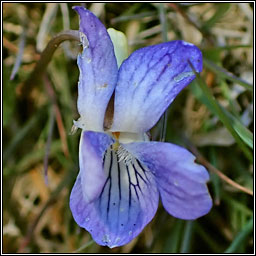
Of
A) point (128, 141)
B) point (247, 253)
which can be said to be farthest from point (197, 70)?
point (247, 253)

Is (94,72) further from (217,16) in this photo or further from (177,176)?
(217,16)

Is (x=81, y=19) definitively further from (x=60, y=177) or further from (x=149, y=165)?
(x=60, y=177)

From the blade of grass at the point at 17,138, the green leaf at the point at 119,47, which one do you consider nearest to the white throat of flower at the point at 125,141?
the green leaf at the point at 119,47

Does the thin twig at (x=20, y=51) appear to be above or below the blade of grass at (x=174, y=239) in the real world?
above

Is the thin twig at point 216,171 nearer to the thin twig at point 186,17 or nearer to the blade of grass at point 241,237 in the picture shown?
the blade of grass at point 241,237

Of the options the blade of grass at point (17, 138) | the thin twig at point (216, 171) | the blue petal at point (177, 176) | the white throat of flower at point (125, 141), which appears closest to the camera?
the blue petal at point (177, 176)

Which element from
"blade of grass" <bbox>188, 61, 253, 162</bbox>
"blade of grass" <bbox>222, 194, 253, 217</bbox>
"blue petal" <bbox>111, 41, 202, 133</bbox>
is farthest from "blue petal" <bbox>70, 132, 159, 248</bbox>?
"blade of grass" <bbox>222, 194, 253, 217</bbox>

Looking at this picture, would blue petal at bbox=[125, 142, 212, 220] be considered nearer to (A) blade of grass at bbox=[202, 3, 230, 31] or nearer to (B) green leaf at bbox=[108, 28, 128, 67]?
(B) green leaf at bbox=[108, 28, 128, 67]
